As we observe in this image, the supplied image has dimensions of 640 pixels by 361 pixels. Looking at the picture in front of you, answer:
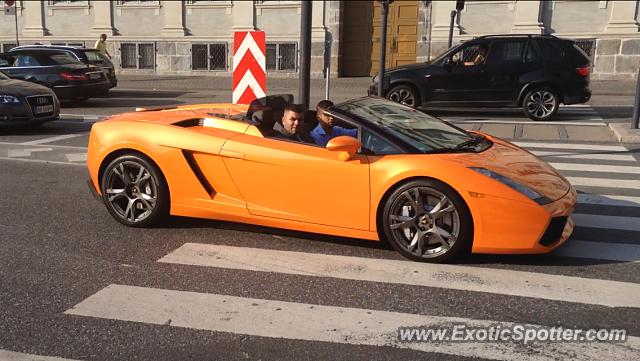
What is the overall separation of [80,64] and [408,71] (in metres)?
8.66

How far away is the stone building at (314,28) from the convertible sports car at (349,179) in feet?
57.0

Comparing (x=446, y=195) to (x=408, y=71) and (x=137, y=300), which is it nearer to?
(x=137, y=300)

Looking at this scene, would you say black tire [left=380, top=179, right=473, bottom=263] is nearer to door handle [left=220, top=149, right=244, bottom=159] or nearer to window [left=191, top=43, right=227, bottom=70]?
door handle [left=220, top=149, right=244, bottom=159]

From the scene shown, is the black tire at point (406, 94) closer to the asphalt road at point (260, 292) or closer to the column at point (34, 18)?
the asphalt road at point (260, 292)

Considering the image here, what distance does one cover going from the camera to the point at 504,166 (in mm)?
4895

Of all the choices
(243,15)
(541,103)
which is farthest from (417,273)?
(243,15)

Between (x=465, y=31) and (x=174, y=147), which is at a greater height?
(x=465, y=31)

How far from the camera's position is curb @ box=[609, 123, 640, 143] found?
10852mm

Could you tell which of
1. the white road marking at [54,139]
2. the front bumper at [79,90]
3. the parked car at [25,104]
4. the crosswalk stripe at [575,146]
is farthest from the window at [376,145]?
the front bumper at [79,90]

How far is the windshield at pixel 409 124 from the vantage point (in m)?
5.14

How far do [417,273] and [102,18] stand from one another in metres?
27.0


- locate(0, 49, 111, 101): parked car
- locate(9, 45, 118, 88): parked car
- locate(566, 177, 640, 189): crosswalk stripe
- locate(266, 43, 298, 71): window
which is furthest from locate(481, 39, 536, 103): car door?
locate(266, 43, 298, 71): window

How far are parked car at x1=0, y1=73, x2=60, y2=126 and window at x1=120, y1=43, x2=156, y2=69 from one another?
52.3 feet

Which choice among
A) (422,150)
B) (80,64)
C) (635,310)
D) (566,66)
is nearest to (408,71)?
(566,66)
